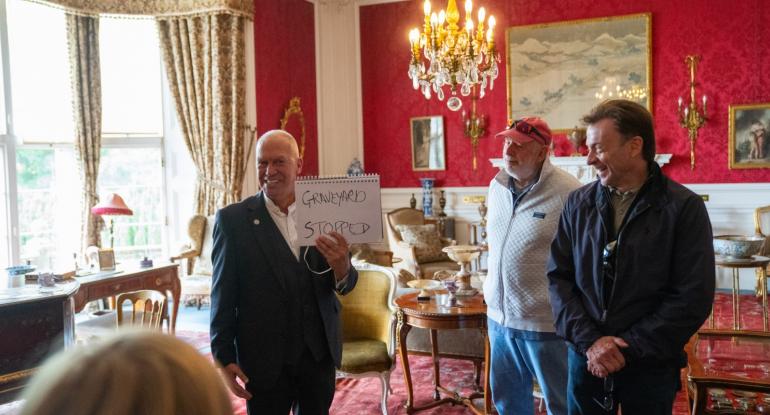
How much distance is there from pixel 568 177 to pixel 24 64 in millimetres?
5821

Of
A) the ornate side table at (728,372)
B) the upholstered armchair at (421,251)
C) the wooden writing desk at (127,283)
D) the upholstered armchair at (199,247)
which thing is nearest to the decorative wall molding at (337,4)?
the upholstered armchair at (421,251)

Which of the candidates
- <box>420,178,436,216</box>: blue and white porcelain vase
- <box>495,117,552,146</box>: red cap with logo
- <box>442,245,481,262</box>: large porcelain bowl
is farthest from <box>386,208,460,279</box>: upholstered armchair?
<box>495,117,552,146</box>: red cap with logo

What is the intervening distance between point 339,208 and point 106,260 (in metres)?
3.91

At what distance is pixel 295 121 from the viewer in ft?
27.2

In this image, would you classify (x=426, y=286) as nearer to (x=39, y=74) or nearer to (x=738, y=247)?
(x=738, y=247)

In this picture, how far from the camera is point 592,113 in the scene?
79.8 inches

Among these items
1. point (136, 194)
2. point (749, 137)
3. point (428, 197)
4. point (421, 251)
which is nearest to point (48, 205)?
point (136, 194)

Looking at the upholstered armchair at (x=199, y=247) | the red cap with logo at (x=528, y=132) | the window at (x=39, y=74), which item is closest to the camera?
the red cap with logo at (x=528, y=132)

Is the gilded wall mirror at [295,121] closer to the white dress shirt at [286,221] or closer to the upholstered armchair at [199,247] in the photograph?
the upholstered armchair at [199,247]

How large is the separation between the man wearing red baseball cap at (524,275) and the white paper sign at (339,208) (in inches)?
27.8

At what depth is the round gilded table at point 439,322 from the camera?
3480mm

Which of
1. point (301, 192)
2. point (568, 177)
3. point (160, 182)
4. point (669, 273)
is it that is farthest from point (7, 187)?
point (669, 273)

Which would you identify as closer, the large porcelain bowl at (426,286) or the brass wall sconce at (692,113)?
the large porcelain bowl at (426,286)

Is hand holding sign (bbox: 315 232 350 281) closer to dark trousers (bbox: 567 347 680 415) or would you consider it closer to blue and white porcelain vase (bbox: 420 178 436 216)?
dark trousers (bbox: 567 347 680 415)
